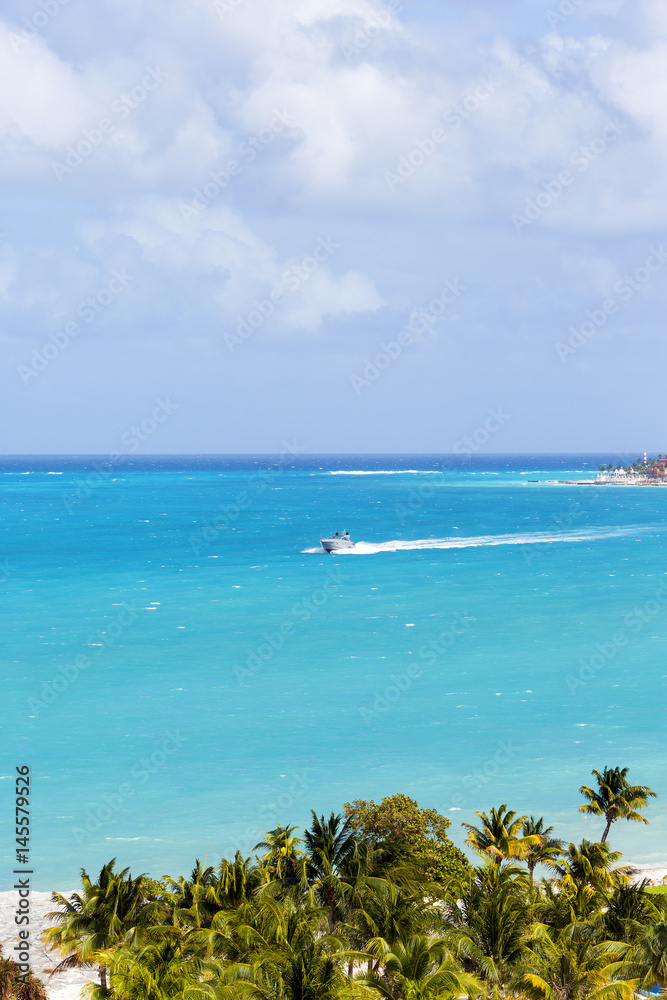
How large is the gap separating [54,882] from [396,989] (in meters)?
21.1

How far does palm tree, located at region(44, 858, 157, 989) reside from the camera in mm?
22469

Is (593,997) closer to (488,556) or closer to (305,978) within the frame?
(305,978)

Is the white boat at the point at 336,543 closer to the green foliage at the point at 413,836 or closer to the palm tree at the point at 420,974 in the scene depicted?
the green foliage at the point at 413,836

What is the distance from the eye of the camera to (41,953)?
89.7ft

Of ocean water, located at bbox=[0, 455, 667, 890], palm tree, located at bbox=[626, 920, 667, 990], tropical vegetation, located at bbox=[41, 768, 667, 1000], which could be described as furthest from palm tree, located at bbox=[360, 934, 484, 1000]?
ocean water, located at bbox=[0, 455, 667, 890]

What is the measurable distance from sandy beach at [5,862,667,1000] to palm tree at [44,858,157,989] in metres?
1.73

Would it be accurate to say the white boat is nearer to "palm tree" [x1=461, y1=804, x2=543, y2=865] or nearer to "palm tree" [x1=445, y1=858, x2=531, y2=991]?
"palm tree" [x1=461, y1=804, x2=543, y2=865]

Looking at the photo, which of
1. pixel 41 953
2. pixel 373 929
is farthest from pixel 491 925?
pixel 41 953

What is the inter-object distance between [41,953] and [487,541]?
401ft

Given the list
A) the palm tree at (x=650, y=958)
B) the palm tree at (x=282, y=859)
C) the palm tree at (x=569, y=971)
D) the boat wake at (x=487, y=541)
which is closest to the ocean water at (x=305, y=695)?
the palm tree at (x=282, y=859)

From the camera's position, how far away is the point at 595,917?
76.0 feet

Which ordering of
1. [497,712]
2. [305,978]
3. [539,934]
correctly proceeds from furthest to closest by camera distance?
1. [497,712]
2. [539,934]
3. [305,978]

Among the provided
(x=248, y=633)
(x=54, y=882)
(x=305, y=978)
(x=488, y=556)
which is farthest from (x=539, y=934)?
(x=488, y=556)

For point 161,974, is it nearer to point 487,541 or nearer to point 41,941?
point 41,941
